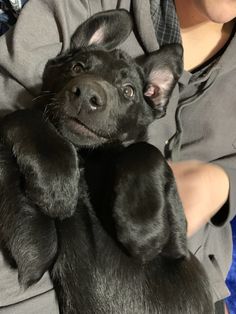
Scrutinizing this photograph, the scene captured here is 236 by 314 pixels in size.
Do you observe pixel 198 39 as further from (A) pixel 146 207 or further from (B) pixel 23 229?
(B) pixel 23 229

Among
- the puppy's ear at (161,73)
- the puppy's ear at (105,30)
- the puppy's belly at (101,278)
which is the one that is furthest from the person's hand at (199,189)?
the puppy's ear at (105,30)

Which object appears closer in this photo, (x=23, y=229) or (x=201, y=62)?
(x=23, y=229)

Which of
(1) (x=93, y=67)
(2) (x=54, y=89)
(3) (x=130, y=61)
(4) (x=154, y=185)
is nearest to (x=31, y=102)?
(2) (x=54, y=89)

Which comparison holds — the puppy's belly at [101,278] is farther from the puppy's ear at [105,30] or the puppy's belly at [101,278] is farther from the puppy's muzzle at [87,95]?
the puppy's ear at [105,30]

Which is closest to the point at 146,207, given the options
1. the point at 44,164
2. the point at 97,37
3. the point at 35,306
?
the point at 44,164

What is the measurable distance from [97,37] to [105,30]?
0.05m

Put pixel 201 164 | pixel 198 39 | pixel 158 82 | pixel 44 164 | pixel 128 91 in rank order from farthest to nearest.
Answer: pixel 198 39
pixel 201 164
pixel 158 82
pixel 128 91
pixel 44 164

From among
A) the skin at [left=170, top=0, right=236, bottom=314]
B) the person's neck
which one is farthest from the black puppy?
the person's neck

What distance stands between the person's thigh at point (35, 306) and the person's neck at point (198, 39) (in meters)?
0.95

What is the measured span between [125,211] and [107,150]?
0.81 feet

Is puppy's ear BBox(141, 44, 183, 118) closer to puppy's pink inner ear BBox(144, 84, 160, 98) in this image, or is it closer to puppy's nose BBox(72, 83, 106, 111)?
puppy's pink inner ear BBox(144, 84, 160, 98)

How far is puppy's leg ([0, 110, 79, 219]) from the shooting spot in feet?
3.59

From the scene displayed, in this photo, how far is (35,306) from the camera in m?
1.18

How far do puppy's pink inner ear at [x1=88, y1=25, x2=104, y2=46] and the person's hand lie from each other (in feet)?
1.55
